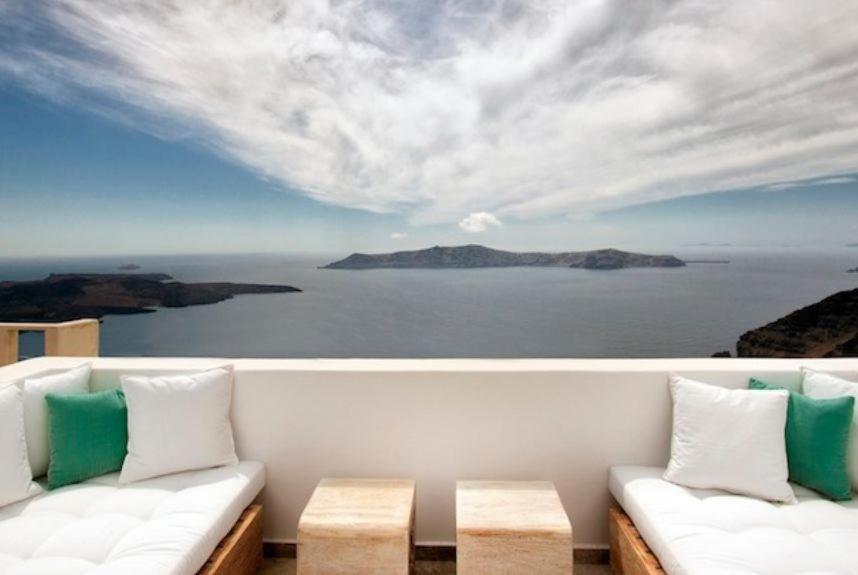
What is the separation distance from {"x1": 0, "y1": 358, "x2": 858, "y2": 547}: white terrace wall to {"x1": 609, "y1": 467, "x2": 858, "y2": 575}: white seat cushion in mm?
260

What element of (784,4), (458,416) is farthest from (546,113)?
(458,416)

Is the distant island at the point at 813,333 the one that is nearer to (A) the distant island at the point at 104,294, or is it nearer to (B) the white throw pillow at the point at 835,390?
(B) the white throw pillow at the point at 835,390

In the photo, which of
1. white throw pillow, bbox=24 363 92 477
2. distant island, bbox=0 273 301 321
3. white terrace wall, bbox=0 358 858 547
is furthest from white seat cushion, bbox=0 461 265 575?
distant island, bbox=0 273 301 321

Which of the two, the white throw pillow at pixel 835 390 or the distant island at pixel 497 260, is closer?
the white throw pillow at pixel 835 390

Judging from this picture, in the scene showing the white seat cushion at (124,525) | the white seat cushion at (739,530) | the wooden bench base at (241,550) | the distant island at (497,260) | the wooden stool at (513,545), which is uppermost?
the distant island at (497,260)

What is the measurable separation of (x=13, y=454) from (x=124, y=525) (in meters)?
0.53

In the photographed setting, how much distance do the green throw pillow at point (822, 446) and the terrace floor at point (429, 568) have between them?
2.82 ft

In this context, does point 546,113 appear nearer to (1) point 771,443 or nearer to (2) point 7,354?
(1) point 771,443

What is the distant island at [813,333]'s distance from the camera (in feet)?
16.7

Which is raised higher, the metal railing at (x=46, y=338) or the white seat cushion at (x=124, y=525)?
the metal railing at (x=46, y=338)

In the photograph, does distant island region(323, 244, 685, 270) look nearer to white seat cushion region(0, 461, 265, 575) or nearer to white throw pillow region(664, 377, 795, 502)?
white throw pillow region(664, 377, 795, 502)

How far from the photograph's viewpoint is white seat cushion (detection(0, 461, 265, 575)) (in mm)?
1565

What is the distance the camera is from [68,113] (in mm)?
5090

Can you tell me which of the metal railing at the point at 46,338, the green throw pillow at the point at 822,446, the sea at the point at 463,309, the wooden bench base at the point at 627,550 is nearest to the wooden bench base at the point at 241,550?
the wooden bench base at the point at 627,550
